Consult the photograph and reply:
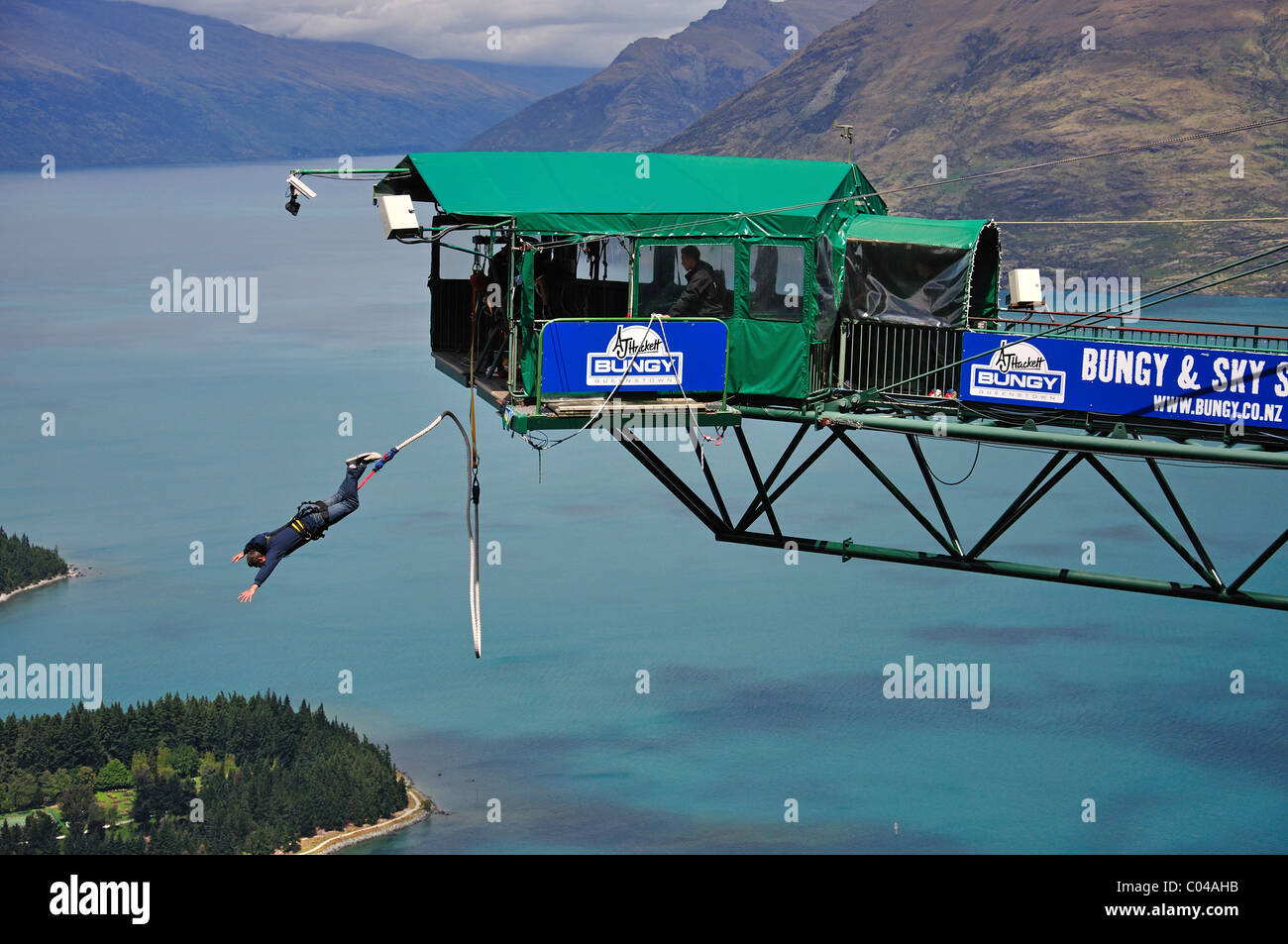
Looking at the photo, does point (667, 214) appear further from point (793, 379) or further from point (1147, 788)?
point (1147, 788)

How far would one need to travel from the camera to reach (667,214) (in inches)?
1179

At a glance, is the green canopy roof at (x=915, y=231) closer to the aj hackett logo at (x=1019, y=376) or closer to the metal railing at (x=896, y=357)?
the metal railing at (x=896, y=357)

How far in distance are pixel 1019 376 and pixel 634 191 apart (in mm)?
8577

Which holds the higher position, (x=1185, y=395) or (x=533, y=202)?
(x=533, y=202)

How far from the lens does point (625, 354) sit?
2930 centimetres

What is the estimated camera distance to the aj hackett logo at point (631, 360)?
29234mm

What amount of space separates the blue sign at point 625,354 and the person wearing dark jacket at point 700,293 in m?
Result: 1.28

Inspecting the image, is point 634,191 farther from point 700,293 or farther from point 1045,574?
point 1045,574

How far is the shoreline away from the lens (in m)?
180

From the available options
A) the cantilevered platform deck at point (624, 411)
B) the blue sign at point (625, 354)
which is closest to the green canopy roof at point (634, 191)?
the blue sign at point (625, 354)

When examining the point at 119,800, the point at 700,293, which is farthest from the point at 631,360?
the point at 119,800
